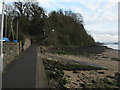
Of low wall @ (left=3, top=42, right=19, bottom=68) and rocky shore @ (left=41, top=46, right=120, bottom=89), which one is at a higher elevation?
low wall @ (left=3, top=42, right=19, bottom=68)

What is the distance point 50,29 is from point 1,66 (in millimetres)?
39460

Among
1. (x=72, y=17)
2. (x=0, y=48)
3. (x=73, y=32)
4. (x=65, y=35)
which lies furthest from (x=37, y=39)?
(x=0, y=48)

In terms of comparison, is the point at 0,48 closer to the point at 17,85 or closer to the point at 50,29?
the point at 17,85

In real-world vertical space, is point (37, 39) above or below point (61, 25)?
below

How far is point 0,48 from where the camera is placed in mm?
8070

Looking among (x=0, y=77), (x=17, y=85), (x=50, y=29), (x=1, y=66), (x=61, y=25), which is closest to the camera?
(x=17, y=85)

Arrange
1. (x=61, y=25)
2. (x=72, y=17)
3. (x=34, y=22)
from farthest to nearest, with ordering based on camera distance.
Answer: (x=72, y=17) → (x=61, y=25) → (x=34, y=22)

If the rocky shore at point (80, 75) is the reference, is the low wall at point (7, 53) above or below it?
above

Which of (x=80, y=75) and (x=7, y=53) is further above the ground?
(x=7, y=53)

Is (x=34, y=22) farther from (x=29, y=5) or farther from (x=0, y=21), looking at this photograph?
(x=0, y=21)

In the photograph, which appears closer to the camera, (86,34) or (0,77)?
(0,77)

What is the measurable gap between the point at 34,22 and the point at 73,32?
42.4ft

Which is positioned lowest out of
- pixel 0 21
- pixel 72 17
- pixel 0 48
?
pixel 0 48

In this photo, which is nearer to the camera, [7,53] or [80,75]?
[7,53]
